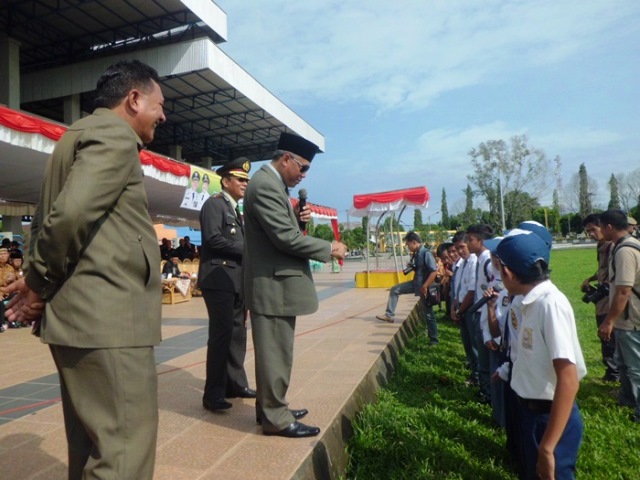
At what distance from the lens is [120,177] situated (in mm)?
1594

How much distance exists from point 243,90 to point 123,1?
5.93 m

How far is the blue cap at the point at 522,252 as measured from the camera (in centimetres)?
203

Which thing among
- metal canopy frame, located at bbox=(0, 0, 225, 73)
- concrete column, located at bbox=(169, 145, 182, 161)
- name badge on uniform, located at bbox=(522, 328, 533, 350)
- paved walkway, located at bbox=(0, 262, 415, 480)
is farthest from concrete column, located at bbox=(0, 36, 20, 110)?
name badge on uniform, located at bbox=(522, 328, 533, 350)

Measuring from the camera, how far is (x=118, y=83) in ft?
5.86

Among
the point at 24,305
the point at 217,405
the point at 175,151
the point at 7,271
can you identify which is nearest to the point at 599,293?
the point at 217,405

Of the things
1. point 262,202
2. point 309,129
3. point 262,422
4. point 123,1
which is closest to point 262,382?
point 262,422

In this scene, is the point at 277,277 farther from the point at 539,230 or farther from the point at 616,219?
the point at 616,219

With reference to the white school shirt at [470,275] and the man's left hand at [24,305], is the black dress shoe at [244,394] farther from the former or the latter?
the white school shirt at [470,275]

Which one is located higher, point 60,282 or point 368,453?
point 60,282

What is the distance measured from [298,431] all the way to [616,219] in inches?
120

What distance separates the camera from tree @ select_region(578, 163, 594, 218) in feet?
200

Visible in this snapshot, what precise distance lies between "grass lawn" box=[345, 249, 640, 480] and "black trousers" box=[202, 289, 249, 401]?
0.95 m

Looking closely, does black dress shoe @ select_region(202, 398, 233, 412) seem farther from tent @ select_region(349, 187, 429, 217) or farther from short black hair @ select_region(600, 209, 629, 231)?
tent @ select_region(349, 187, 429, 217)

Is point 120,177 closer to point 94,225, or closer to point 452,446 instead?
point 94,225
